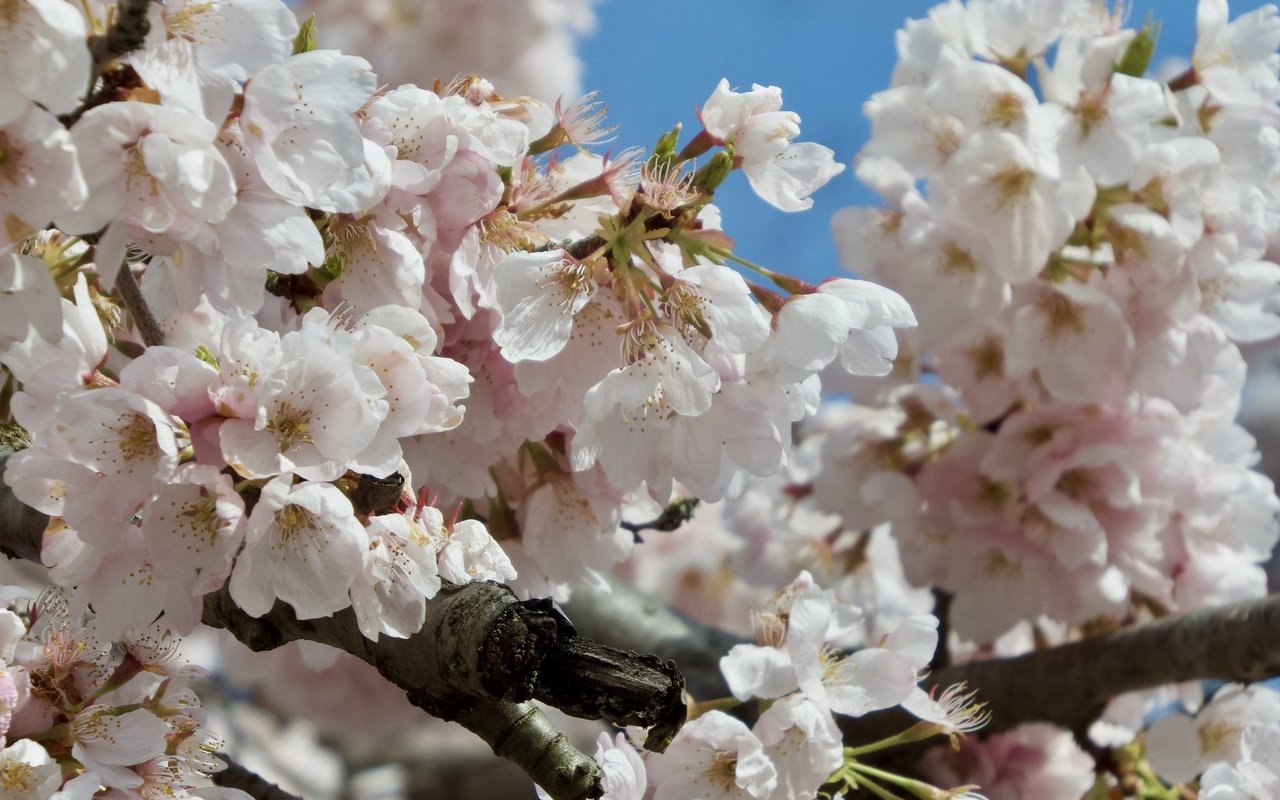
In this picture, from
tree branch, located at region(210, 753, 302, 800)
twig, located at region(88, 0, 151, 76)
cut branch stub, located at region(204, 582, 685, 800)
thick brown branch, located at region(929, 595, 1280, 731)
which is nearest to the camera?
twig, located at region(88, 0, 151, 76)

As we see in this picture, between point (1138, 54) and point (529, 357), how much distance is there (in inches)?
41.0

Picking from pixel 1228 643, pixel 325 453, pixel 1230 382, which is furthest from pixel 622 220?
pixel 1230 382

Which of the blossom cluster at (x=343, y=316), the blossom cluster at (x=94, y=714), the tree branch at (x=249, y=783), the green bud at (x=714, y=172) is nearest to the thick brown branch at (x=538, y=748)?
the blossom cluster at (x=343, y=316)

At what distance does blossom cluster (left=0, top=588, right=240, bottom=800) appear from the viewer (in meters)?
1.02

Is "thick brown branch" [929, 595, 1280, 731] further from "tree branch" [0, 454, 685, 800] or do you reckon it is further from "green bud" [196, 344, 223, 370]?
"green bud" [196, 344, 223, 370]

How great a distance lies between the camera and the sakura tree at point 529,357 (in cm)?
90

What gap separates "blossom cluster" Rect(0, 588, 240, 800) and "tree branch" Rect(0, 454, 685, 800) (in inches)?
3.0

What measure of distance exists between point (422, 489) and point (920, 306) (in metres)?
1.01

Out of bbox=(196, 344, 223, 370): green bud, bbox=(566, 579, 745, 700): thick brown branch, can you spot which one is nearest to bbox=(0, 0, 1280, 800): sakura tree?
bbox=(196, 344, 223, 370): green bud

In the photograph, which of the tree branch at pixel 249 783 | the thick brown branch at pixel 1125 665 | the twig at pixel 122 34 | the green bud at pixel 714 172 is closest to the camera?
the twig at pixel 122 34

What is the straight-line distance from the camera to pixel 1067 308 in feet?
5.95

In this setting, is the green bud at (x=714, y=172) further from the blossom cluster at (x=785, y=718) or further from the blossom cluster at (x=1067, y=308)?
the blossom cluster at (x=1067, y=308)

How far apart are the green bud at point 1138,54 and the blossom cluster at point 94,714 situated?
1369 mm

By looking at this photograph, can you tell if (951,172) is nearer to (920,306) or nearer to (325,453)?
(920,306)
